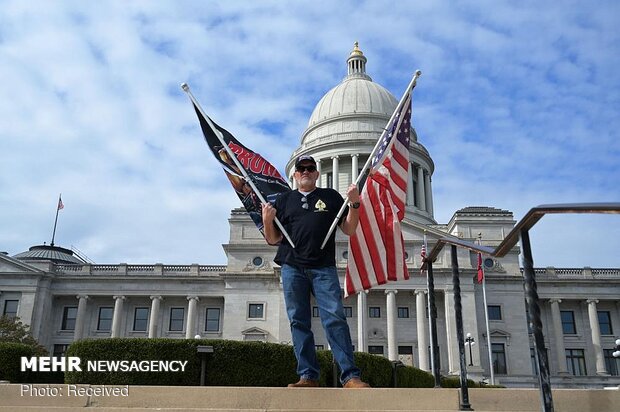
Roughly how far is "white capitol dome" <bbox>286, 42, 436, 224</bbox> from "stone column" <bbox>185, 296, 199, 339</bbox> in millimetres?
17913

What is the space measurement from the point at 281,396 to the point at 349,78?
218 feet

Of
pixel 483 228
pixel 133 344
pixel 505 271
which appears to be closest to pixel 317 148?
pixel 483 228

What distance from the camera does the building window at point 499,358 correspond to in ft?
149

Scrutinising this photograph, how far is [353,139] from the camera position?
59969mm

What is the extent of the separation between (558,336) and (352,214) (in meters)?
46.4

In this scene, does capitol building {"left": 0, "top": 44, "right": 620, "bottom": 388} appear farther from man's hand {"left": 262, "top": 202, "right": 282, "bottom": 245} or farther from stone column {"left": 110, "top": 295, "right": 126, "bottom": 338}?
man's hand {"left": 262, "top": 202, "right": 282, "bottom": 245}

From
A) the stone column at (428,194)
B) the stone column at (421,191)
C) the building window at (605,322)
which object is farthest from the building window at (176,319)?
the building window at (605,322)

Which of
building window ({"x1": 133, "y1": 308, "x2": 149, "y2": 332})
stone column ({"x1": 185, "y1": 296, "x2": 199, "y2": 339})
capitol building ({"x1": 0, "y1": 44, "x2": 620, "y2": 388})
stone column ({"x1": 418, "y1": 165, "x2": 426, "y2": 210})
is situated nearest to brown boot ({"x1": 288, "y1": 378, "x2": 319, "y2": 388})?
capitol building ({"x1": 0, "y1": 44, "x2": 620, "y2": 388})

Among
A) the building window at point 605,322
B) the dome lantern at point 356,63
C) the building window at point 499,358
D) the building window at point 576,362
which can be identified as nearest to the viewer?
the building window at point 499,358

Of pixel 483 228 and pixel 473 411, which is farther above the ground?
pixel 483 228

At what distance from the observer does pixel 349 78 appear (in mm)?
70875

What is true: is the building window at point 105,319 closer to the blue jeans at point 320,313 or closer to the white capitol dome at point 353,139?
the white capitol dome at point 353,139

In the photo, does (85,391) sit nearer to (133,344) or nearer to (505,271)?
(133,344)

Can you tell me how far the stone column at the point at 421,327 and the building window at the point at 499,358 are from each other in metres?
6.30
